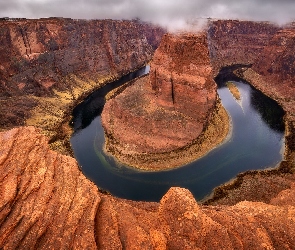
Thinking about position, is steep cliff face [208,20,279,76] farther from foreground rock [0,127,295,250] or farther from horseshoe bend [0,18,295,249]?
foreground rock [0,127,295,250]

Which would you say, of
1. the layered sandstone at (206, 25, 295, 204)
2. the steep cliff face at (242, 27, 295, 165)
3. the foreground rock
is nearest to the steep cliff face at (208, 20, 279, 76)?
the layered sandstone at (206, 25, 295, 204)

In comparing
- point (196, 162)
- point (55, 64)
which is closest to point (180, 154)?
point (196, 162)

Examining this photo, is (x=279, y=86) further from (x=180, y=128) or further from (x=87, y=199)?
(x=87, y=199)

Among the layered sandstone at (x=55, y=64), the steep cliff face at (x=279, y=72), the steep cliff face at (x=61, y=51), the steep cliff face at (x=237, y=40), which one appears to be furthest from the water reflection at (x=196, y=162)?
the steep cliff face at (x=237, y=40)

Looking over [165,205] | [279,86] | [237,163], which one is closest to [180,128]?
[237,163]

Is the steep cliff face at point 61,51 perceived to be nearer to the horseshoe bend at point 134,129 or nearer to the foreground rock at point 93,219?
the horseshoe bend at point 134,129

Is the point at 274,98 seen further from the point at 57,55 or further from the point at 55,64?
the point at 57,55

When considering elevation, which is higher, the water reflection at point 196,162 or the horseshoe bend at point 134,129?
the horseshoe bend at point 134,129

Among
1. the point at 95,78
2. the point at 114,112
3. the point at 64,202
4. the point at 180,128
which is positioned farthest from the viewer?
the point at 95,78
